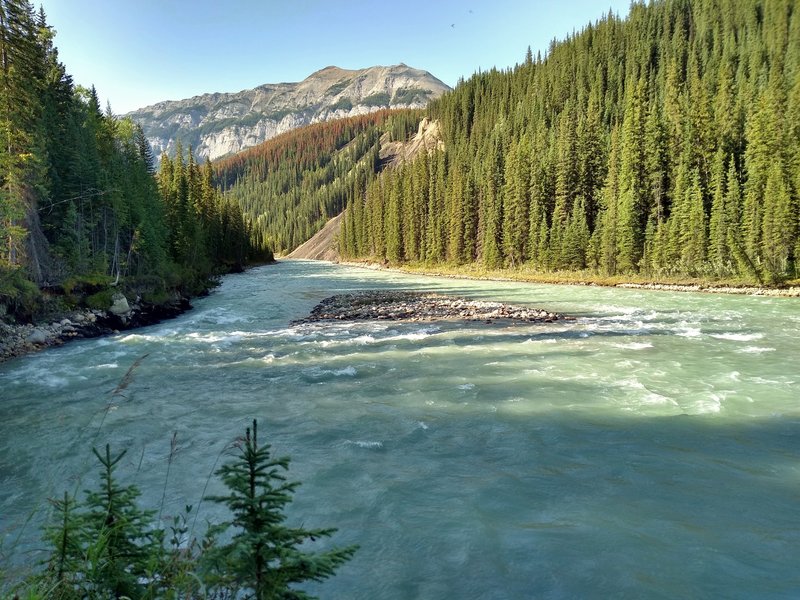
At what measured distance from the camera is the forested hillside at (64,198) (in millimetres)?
26781

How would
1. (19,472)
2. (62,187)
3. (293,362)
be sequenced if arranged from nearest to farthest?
1. (19,472)
2. (293,362)
3. (62,187)

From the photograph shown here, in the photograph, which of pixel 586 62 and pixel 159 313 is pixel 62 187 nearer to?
pixel 159 313

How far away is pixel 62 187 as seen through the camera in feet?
117

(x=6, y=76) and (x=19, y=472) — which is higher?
(x=6, y=76)

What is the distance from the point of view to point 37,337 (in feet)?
73.9

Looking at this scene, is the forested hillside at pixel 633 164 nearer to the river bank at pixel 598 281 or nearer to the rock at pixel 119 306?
the river bank at pixel 598 281

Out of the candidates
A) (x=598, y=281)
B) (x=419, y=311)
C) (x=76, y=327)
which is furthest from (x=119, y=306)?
(x=598, y=281)

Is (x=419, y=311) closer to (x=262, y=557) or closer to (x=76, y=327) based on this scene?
(x=76, y=327)

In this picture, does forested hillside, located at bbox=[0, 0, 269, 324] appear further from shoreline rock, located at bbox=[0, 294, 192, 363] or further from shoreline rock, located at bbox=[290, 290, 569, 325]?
shoreline rock, located at bbox=[290, 290, 569, 325]

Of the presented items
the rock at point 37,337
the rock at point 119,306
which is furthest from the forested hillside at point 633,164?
the rock at point 37,337

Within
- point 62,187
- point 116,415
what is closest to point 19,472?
point 116,415

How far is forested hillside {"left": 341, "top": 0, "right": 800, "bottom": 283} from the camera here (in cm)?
4959

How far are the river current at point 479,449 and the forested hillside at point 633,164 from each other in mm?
34778

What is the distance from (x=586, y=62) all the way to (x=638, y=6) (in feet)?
112
